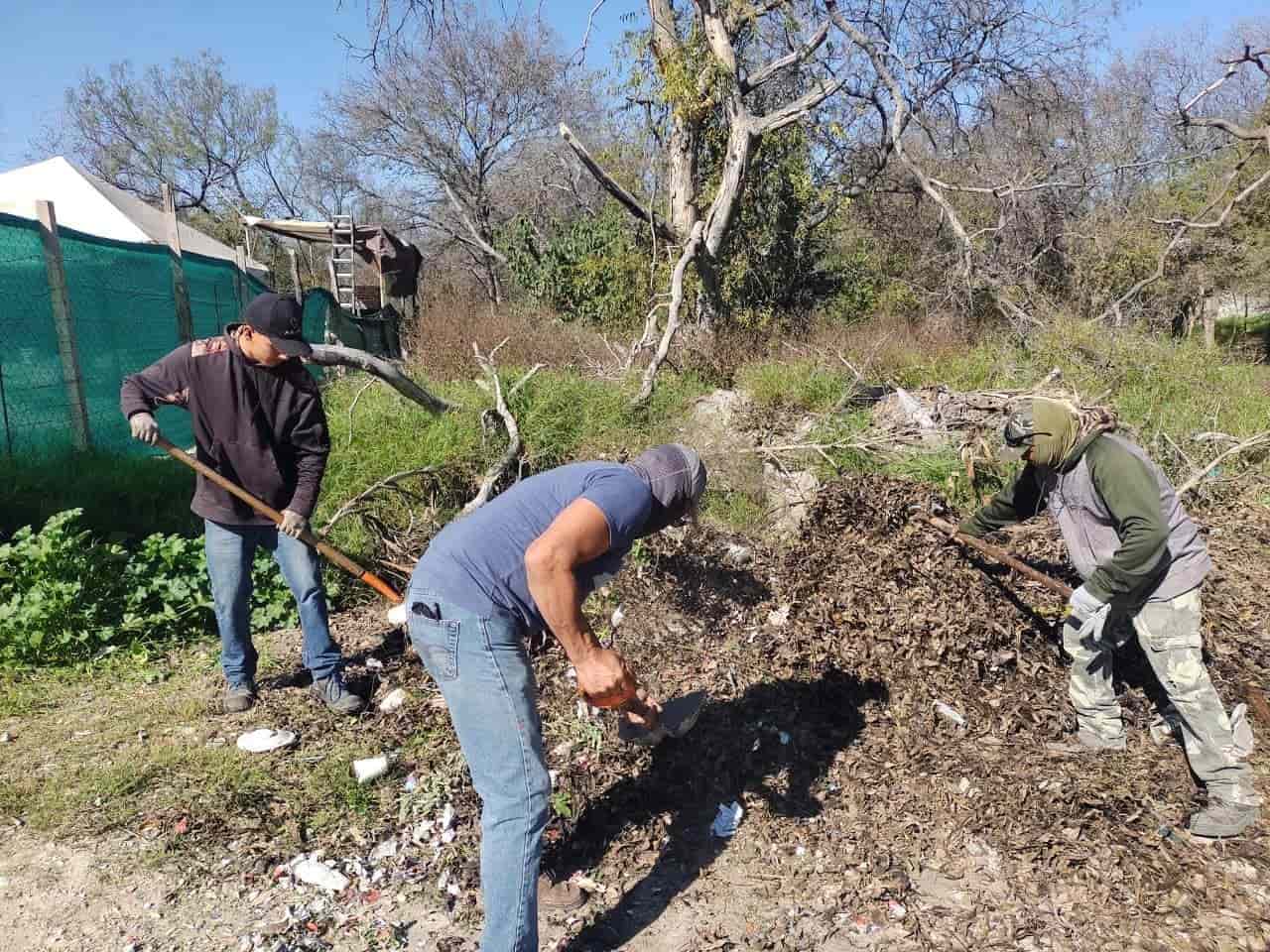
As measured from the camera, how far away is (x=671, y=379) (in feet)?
25.9

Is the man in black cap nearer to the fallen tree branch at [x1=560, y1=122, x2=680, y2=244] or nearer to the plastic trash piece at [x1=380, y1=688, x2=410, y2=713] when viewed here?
the plastic trash piece at [x1=380, y1=688, x2=410, y2=713]

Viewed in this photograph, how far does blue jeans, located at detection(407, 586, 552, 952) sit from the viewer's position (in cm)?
210

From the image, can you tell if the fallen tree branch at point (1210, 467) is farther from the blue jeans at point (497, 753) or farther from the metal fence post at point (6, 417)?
the metal fence post at point (6, 417)

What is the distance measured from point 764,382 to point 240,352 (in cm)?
453

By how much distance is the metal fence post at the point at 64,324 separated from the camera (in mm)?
5633

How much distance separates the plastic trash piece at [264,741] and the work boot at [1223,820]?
3.42 metres

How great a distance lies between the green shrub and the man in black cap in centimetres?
90

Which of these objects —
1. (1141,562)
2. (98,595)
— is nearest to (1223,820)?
(1141,562)

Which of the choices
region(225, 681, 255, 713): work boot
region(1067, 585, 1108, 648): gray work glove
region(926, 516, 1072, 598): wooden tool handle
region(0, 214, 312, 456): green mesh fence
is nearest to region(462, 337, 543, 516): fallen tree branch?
region(225, 681, 255, 713): work boot

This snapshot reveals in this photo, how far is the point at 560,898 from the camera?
2.70 metres

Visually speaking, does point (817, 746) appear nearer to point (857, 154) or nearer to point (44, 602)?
point (44, 602)

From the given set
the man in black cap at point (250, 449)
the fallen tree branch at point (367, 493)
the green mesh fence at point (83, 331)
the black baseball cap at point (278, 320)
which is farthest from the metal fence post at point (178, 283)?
the black baseball cap at point (278, 320)

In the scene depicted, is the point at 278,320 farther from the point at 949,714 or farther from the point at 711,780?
the point at 949,714

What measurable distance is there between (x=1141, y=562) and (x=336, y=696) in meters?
3.23
